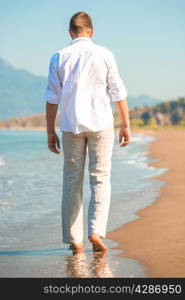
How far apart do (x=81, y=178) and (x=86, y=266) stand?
3.05 feet

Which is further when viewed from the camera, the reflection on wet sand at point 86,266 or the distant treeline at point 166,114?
the distant treeline at point 166,114

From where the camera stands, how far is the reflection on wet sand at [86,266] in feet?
15.8

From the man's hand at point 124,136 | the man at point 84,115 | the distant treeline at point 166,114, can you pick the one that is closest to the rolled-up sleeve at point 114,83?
the man at point 84,115

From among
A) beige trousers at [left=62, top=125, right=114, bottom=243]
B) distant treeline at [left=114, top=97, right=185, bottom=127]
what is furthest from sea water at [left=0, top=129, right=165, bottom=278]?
distant treeline at [left=114, top=97, right=185, bottom=127]

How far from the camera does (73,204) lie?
5824 millimetres

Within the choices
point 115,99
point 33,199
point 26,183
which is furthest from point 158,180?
point 115,99

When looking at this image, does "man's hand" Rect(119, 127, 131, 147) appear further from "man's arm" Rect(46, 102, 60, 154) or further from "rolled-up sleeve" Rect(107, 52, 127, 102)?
"man's arm" Rect(46, 102, 60, 154)

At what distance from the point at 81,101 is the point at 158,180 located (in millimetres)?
7358

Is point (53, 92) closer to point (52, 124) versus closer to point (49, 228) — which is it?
point (52, 124)

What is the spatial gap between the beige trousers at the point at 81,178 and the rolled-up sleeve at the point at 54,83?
29 centimetres

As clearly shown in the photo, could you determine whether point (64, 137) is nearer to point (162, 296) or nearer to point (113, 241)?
point (113, 241)

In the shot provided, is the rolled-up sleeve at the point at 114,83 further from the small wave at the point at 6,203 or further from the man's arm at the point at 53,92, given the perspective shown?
the small wave at the point at 6,203

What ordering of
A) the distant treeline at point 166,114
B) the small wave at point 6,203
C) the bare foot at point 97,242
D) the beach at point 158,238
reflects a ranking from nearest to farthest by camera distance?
the beach at point 158,238 < the bare foot at point 97,242 < the small wave at point 6,203 < the distant treeline at point 166,114

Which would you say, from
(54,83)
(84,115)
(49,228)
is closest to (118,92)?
(84,115)
